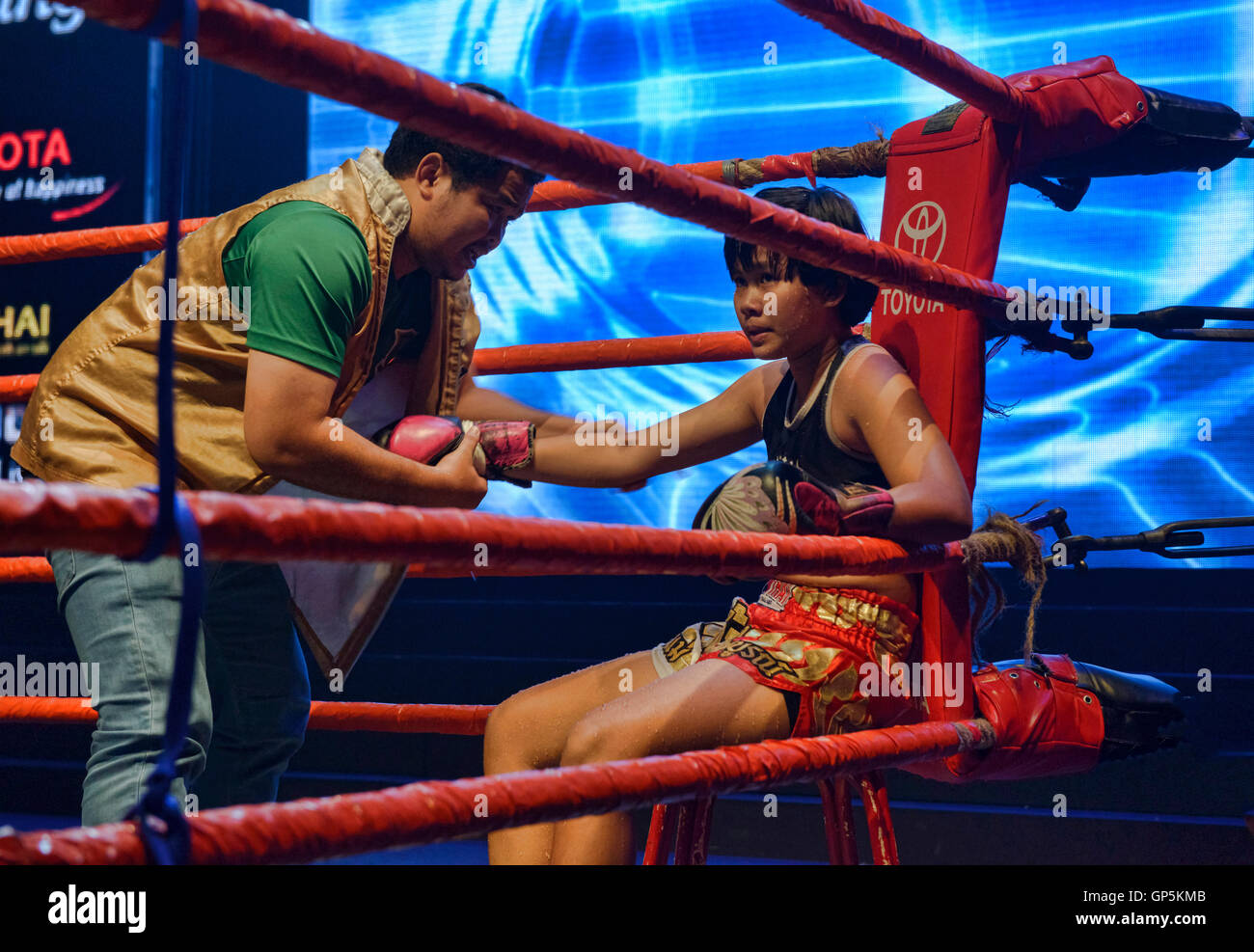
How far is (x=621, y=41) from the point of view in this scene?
4039mm

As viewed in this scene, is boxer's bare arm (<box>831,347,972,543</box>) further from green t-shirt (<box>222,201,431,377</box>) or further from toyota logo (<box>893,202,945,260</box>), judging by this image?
green t-shirt (<box>222,201,431,377</box>)

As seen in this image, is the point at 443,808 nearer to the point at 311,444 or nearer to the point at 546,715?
the point at 311,444

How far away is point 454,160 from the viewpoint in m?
1.18

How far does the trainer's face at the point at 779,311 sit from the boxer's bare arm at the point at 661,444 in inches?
5.5

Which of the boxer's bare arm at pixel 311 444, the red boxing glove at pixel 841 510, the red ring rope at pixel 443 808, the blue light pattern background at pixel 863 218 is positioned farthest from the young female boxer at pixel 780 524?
the blue light pattern background at pixel 863 218

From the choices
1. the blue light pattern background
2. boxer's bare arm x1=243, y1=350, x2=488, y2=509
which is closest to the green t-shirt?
boxer's bare arm x1=243, y1=350, x2=488, y2=509

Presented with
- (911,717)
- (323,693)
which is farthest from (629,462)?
(323,693)

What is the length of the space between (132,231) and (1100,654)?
240 centimetres

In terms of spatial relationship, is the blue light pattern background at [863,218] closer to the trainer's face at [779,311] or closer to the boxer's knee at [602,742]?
the trainer's face at [779,311]

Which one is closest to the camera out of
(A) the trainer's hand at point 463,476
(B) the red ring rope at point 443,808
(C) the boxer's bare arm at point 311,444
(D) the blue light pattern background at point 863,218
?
(B) the red ring rope at point 443,808

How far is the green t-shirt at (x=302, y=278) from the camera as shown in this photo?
3.31 feet

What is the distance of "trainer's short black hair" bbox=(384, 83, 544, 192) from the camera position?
1.17 m

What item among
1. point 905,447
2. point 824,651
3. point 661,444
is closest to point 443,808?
point 824,651

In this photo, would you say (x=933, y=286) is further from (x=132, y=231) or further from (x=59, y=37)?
(x=59, y=37)
